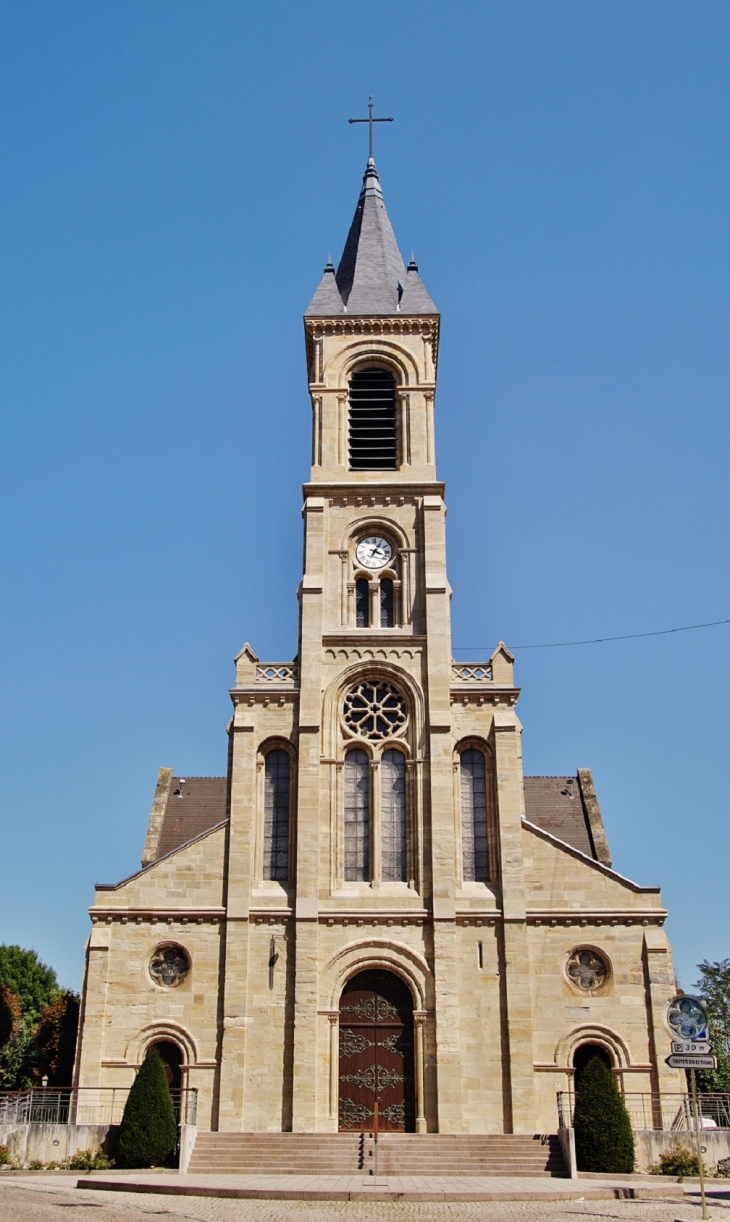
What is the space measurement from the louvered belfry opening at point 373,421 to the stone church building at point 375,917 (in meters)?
2.21

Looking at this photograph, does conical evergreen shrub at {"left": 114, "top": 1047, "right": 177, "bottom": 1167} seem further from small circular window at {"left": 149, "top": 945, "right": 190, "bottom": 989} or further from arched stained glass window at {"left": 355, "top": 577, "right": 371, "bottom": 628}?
arched stained glass window at {"left": 355, "top": 577, "right": 371, "bottom": 628}

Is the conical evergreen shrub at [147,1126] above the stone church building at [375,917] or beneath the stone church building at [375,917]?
beneath

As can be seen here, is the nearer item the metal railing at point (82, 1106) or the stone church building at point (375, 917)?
the metal railing at point (82, 1106)

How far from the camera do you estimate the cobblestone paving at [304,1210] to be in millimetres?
18312

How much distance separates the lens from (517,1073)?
1152 inches

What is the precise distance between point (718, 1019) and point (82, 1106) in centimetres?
2791

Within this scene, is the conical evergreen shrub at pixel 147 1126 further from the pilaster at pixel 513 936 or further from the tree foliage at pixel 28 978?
the tree foliage at pixel 28 978

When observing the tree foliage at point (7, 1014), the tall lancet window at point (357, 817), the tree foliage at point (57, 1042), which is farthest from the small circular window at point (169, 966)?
the tree foliage at point (7, 1014)

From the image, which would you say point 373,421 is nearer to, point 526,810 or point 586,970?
point 526,810

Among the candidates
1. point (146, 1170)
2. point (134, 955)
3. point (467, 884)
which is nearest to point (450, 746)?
point (467, 884)

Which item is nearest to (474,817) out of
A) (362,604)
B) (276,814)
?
(276,814)

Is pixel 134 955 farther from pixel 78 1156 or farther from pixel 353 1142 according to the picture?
pixel 353 1142

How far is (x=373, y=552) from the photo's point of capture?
118ft

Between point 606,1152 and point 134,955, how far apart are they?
12936 mm
